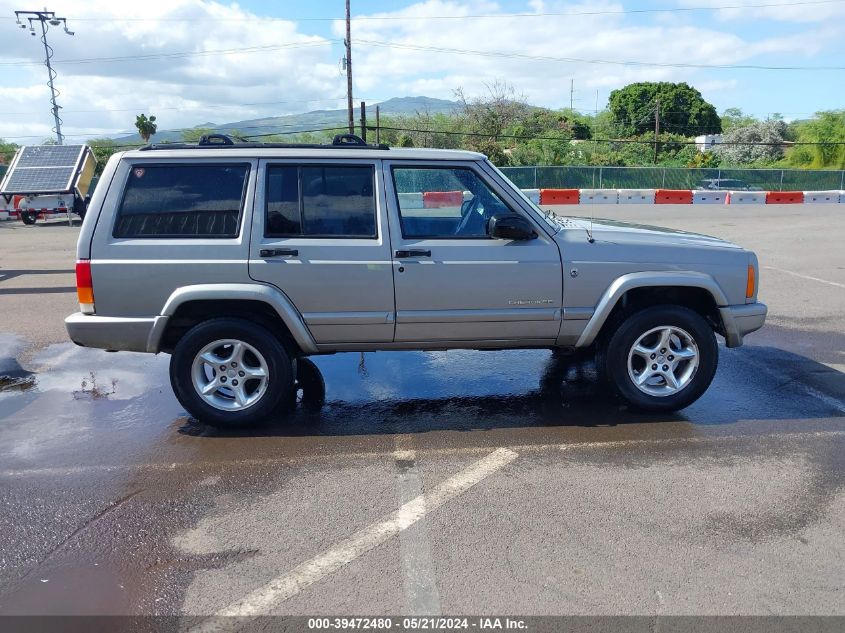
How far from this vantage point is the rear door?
15.4 feet

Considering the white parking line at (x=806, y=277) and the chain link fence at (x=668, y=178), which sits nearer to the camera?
Result: the white parking line at (x=806, y=277)

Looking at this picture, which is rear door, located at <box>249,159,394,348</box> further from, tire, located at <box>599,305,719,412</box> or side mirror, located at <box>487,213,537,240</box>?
tire, located at <box>599,305,719,412</box>

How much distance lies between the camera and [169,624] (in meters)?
2.86

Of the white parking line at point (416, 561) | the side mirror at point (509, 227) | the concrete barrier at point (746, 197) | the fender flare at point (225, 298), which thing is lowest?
the white parking line at point (416, 561)

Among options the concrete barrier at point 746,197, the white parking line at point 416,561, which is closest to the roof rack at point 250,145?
the white parking line at point 416,561

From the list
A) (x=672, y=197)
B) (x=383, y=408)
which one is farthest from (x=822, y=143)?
(x=383, y=408)

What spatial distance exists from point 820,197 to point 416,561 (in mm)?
31256

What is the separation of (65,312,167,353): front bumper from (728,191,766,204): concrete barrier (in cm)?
2707

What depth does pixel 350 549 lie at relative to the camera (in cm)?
338

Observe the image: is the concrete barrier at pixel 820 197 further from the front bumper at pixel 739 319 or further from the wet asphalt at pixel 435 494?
the front bumper at pixel 739 319

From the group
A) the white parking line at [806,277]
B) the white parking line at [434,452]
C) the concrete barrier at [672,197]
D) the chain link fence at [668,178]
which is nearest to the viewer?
the white parking line at [434,452]

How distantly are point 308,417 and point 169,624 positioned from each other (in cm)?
235

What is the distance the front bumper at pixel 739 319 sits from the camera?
16.3ft

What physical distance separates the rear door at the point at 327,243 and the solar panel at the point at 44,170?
14.9 metres
